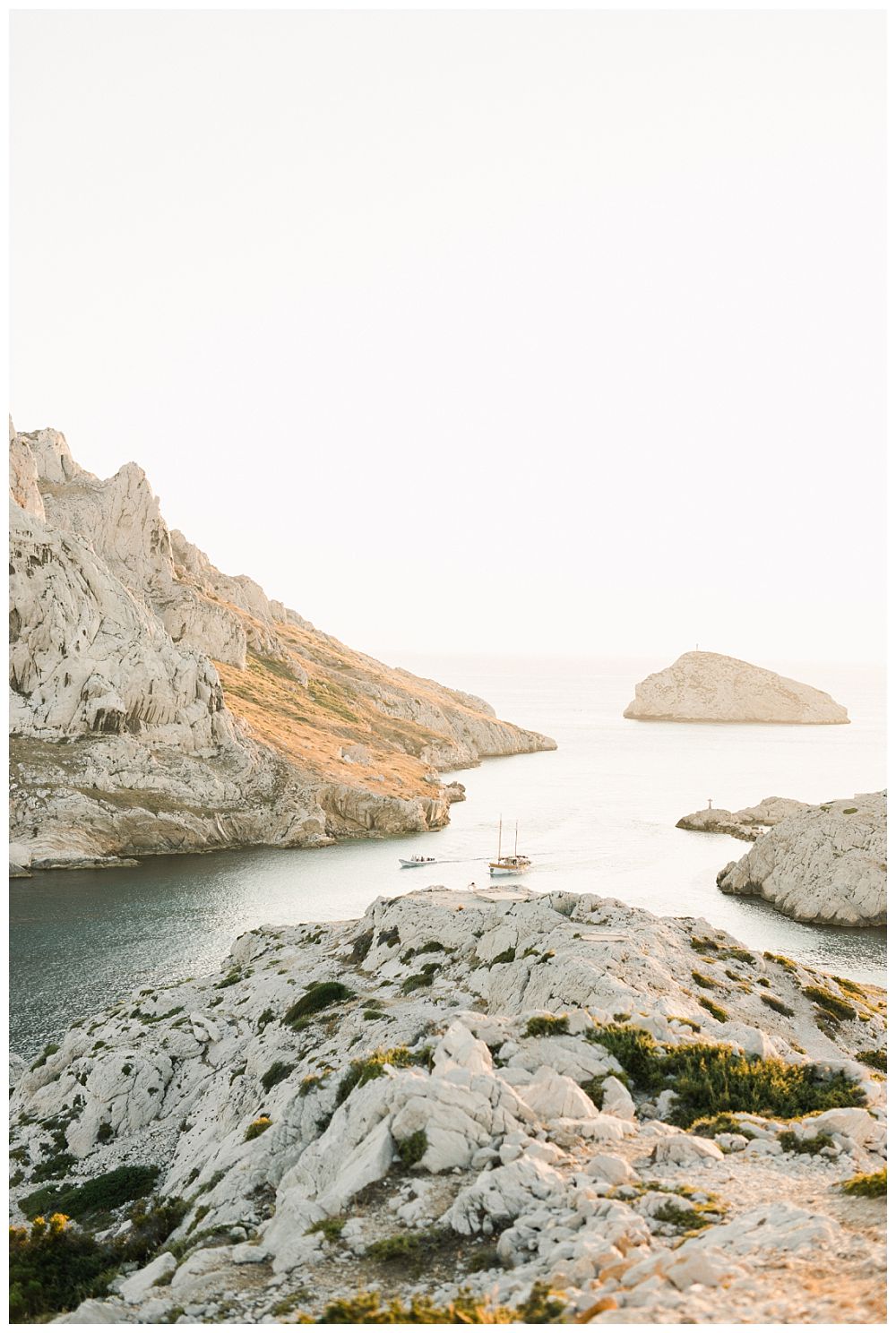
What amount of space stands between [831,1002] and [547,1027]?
64.3 ft

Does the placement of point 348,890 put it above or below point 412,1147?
below

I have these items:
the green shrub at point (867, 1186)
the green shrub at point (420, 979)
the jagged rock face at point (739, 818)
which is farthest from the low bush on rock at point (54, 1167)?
the jagged rock face at point (739, 818)

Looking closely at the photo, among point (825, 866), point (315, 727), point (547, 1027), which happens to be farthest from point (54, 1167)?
point (315, 727)

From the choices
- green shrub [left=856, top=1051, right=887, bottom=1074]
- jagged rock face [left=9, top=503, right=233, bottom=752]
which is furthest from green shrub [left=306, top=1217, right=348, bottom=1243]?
jagged rock face [left=9, top=503, right=233, bottom=752]

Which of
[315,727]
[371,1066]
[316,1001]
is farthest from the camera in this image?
[315,727]

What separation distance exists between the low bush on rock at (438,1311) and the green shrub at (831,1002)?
94.8ft

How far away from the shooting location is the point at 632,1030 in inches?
973

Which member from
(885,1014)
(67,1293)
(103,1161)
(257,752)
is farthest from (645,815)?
(67,1293)

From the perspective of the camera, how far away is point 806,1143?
1792cm

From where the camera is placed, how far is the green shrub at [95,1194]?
29359 mm

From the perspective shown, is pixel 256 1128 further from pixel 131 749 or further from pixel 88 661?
pixel 88 661

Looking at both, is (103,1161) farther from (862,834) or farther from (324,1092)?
(862,834)

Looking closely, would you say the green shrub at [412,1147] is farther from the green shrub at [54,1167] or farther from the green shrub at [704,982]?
the green shrub at [54,1167]

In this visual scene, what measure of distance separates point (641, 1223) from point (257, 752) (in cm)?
12190
